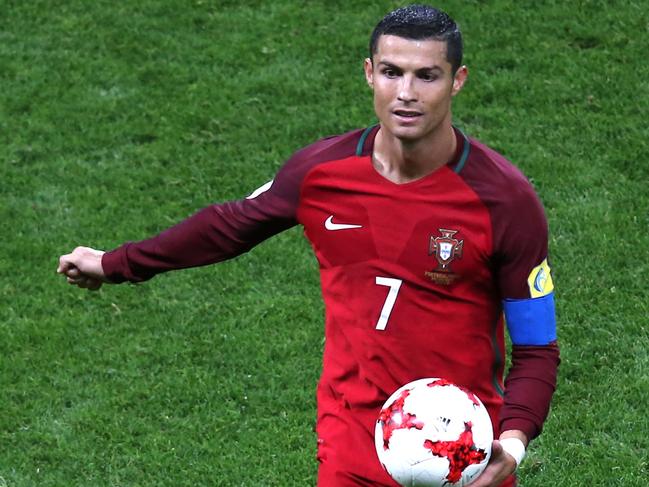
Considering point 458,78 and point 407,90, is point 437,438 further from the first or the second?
point 458,78

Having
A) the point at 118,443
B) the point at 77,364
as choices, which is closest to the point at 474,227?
the point at 118,443

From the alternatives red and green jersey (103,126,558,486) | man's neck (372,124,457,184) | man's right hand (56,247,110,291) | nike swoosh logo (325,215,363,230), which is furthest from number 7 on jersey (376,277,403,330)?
man's right hand (56,247,110,291)

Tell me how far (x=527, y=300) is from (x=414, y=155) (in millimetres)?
702

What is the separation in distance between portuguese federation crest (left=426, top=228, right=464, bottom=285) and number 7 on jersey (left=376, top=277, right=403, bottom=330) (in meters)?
0.14

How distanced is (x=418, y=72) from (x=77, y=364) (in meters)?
4.44

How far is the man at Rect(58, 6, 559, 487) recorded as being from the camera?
5.42m

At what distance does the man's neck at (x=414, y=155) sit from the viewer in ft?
18.3

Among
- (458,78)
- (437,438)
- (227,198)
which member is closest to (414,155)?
(458,78)

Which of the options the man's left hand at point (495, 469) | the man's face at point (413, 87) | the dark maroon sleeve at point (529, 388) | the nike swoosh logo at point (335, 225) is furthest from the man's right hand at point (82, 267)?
the man's left hand at point (495, 469)

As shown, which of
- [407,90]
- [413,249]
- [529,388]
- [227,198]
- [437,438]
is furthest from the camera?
[227,198]

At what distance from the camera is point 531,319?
542 cm

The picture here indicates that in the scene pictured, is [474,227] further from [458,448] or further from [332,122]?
[332,122]

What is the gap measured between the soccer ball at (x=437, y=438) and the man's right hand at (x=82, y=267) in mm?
1568

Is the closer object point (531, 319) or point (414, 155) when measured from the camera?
point (531, 319)
